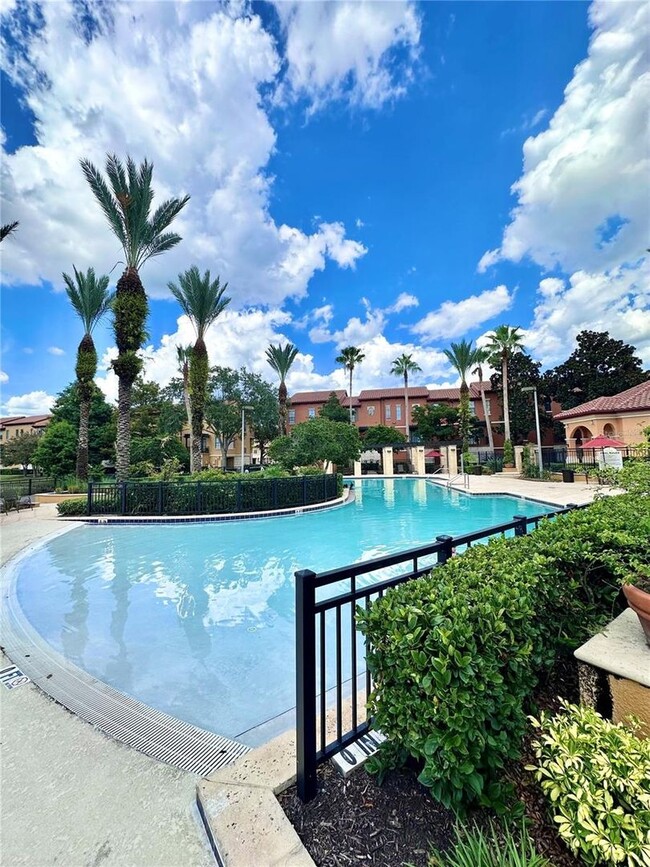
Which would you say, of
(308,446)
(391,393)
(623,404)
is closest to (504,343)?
(623,404)

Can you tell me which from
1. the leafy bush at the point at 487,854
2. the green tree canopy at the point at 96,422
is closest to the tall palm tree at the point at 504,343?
the green tree canopy at the point at 96,422

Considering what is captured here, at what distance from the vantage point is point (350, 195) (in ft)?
50.1

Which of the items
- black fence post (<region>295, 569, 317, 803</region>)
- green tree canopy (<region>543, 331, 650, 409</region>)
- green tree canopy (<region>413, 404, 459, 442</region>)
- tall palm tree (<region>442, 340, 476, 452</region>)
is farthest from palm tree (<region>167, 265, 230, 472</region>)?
green tree canopy (<region>543, 331, 650, 409</region>)

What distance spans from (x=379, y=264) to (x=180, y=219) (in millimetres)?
10291

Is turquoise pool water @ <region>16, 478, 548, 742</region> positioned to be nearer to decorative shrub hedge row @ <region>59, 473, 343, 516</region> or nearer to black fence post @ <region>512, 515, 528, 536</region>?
decorative shrub hedge row @ <region>59, 473, 343, 516</region>

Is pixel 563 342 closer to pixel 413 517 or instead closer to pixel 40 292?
pixel 413 517

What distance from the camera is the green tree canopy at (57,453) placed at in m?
22.4

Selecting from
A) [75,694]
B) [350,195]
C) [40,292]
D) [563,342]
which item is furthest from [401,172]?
[563,342]

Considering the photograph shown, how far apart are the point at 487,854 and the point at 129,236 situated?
17933 mm

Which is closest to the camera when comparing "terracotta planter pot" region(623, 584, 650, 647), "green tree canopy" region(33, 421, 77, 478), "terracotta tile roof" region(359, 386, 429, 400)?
"terracotta planter pot" region(623, 584, 650, 647)

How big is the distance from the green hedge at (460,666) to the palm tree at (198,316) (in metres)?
18.6

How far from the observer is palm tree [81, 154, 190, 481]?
13.8 meters

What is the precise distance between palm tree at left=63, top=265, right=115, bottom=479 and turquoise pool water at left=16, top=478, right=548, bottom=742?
30.9 feet

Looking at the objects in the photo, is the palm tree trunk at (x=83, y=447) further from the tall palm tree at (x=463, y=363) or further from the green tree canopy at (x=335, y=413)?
the tall palm tree at (x=463, y=363)
